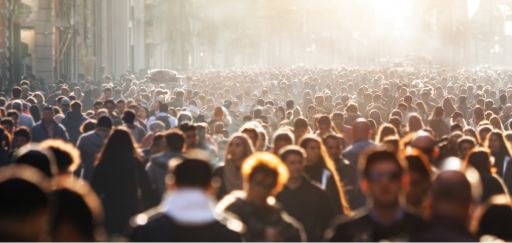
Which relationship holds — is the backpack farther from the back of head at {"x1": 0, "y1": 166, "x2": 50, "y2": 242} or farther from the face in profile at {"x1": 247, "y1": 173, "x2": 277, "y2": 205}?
the back of head at {"x1": 0, "y1": 166, "x2": 50, "y2": 242}

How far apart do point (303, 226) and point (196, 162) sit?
86.1 inches

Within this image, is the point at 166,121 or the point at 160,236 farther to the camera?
the point at 166,121

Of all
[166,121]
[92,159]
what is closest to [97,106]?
[166,121]

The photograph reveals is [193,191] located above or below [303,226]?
above

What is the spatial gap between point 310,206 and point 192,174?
2.09m

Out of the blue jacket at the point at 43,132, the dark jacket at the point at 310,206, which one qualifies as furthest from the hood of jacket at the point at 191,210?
the blue jacket at the point at 43,132

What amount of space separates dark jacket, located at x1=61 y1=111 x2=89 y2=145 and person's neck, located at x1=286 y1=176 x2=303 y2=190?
7135mm

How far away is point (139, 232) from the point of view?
420 cm

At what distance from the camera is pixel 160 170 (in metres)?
7.84

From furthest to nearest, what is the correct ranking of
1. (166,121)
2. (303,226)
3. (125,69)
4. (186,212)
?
(125,69), (166,121), (303,226), (186,212)

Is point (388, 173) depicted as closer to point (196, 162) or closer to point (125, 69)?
point (196, 162)

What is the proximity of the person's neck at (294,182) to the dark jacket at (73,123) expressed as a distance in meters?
7.14

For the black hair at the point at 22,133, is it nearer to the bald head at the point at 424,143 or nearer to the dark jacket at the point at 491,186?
the bald head at the point at 424,143

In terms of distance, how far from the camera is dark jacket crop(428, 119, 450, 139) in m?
12.5
